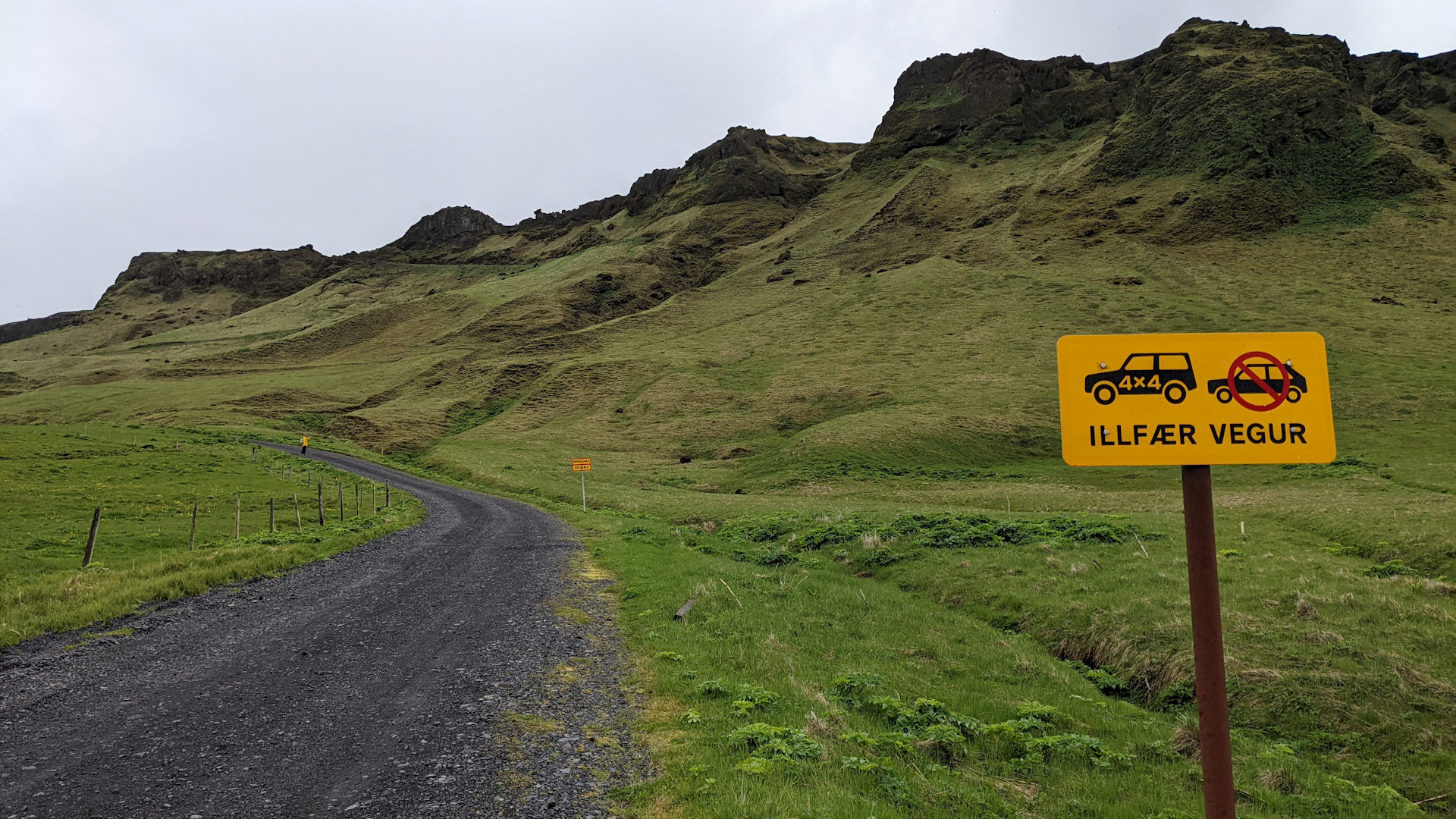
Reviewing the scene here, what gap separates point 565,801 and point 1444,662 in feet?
44.4

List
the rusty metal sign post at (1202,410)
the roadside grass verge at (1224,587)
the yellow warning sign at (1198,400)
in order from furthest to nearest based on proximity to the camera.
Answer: the roadside grass verge at (1224,587), the yellow warning sign at (1198,400), the rusty metal sign post at (1202,410)

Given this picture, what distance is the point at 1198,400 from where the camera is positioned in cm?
455

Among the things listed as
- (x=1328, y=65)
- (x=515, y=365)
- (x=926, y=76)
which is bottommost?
(x=515, y=365)

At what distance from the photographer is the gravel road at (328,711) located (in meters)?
7.09

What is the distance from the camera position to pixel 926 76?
181875 mm

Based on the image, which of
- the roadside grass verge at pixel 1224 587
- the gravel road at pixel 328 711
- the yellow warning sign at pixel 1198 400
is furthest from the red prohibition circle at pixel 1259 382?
the gravel road at pixel 328 711

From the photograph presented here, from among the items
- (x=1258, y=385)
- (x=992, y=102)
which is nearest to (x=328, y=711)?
(x=1258, y=385)

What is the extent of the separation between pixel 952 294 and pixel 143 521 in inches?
3524

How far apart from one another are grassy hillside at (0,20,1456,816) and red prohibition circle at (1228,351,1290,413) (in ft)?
16.2

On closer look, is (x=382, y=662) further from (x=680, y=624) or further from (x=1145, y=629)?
(x=1145, y=629)

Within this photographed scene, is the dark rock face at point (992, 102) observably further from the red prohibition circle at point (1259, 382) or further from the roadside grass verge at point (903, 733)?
the red prohibition circle at point (1259, 382)

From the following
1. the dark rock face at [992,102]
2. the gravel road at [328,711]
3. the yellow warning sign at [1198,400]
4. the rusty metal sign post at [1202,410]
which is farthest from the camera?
the dark rock face at [992,102]

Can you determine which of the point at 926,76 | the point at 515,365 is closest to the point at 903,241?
the point at 515,365

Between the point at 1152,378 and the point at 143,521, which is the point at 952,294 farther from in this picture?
the point at 1152,378
